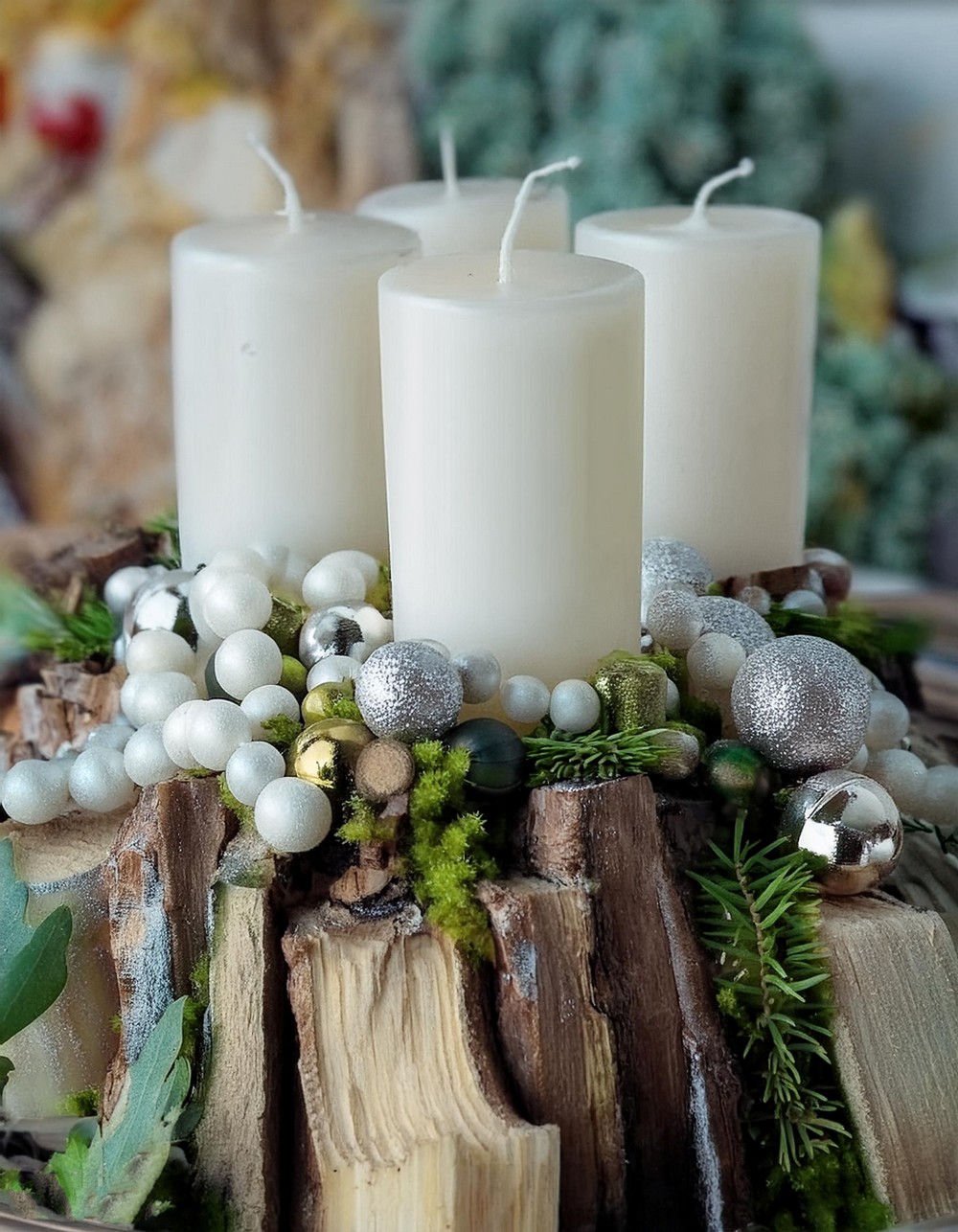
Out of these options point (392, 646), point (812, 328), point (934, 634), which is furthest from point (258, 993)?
point (934, 634)

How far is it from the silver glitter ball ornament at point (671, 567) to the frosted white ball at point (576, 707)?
0.12m

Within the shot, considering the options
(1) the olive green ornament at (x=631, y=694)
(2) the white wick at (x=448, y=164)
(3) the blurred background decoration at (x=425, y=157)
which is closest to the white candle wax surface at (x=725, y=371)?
(2) the white wick at (x=448, y=164)

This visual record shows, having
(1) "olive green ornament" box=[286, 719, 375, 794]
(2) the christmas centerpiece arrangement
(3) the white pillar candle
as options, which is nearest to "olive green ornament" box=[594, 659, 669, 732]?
(2) the christmas centerpiece arrangement

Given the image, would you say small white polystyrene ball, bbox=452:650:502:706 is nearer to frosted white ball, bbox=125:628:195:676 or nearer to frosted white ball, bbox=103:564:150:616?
frosted white ball, bbox=125:628:195:676

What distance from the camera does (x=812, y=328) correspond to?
2.77 feet

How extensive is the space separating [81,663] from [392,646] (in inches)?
11.2

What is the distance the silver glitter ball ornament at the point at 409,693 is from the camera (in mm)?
599

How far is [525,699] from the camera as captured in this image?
2.09 ft

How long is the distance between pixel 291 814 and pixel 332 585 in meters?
0.16

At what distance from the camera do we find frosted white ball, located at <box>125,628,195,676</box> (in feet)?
2.33

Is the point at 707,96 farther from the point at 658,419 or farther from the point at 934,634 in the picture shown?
the point at 658,419

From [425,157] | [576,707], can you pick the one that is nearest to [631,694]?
[576,707]

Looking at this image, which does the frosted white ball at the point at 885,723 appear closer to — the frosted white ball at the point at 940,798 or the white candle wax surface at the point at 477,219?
the frosted white ball at the point at 940,798

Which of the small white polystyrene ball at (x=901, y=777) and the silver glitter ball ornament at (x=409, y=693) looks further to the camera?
the small white polystyrene ball at (x=901, y=777)
